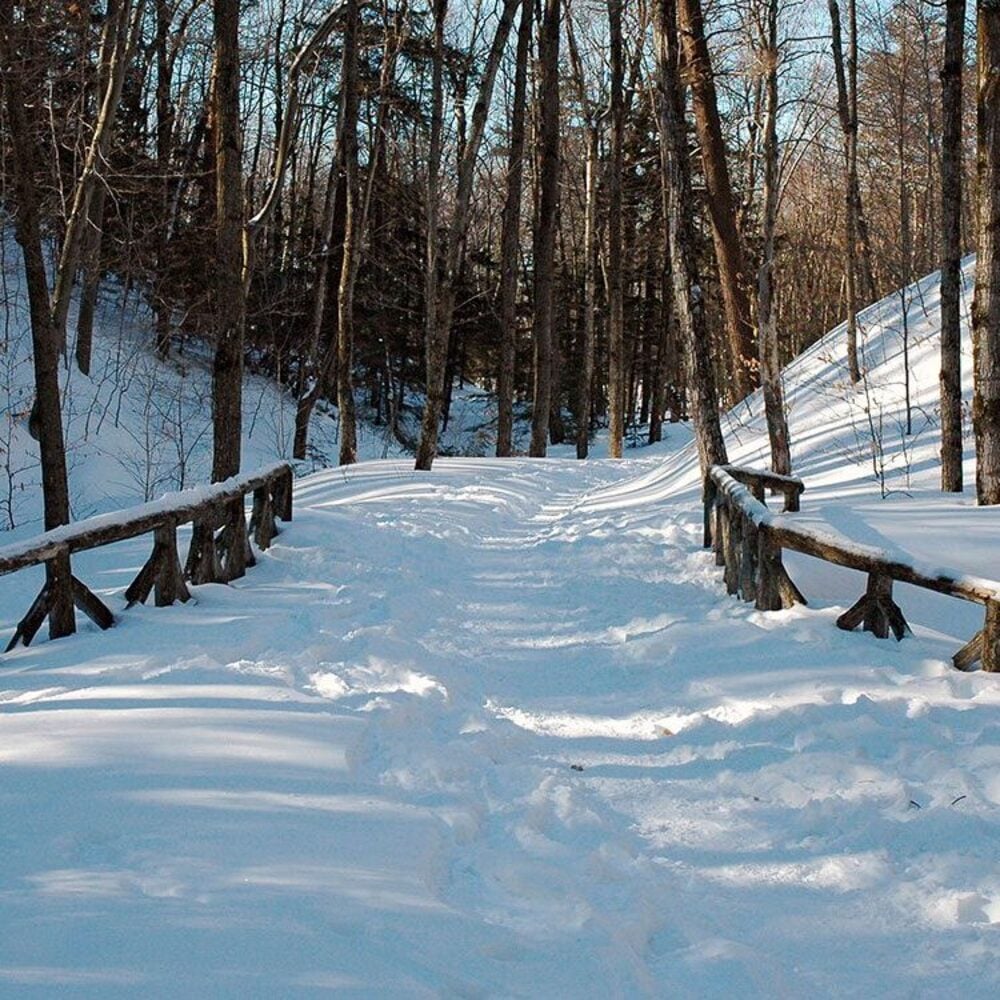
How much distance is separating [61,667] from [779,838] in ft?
12.9

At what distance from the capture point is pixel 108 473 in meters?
17.0

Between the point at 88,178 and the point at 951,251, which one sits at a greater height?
the point at 88,178

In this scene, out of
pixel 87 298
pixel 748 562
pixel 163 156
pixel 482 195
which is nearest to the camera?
pixel 748 562

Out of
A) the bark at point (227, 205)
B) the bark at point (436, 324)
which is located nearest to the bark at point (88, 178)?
the bark at point (227, 205)

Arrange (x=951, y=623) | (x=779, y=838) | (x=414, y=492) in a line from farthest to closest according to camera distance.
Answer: (x=414, y=492), (x=951, y=623), (x=779, y=838)

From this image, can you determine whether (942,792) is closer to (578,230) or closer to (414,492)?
(414,492)

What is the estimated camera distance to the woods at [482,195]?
9.70m

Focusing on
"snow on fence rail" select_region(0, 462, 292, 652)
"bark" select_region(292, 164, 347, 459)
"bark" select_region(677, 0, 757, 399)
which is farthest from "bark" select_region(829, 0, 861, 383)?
"snow on fence rail" select_region(0, 462, 292, 652)

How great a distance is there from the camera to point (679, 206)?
32.0ft

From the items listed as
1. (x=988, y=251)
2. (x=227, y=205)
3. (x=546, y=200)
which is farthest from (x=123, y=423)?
(x=988, y=251)

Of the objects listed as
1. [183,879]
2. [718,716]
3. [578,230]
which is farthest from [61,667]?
[578,230]

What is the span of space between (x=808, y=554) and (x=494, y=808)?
3.48 meters

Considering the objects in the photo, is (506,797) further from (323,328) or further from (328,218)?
(323,328)

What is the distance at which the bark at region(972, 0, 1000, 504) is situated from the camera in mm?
7910
